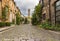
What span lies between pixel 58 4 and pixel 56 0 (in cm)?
88

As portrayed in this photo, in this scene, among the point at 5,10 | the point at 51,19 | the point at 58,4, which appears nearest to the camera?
the point at 58,4

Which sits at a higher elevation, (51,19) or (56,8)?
(56,8)

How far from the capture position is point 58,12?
27.4 m

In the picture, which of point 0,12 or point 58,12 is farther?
point 0,12

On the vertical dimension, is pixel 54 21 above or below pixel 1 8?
below

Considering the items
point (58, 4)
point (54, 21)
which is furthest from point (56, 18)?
point (58, 4)

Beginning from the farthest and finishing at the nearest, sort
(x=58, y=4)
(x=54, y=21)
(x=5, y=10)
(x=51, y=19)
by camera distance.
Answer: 1. (x=5, y=10)
2. (x=51, y=19)
3. (x=54, y=21)
4. (x=58, y=4)

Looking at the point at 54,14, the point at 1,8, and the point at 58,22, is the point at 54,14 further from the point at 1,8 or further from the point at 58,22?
the point at 1,8

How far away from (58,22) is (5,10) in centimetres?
2258

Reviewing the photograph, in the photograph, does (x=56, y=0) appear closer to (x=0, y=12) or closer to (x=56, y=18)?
(x=56, y=18)

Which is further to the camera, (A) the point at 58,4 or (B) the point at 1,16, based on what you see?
(B) the point at 1,16

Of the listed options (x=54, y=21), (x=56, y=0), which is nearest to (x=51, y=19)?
(x=54, y=21)

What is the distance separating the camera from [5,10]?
152 ft

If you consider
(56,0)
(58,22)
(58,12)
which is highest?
(56,0)
